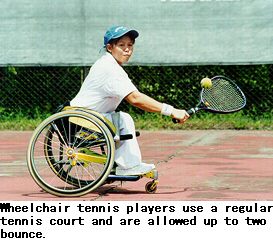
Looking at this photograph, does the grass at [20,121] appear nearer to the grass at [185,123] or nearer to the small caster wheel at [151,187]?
the grass at [185,123]

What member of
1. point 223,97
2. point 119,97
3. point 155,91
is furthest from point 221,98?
point 155,91

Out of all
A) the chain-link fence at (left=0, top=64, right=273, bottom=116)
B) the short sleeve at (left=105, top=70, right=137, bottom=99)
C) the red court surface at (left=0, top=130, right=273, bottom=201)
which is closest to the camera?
the short sleeve at (left=105, top=70, right=137, bottom=99)

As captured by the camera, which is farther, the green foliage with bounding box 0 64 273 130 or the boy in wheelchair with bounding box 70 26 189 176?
the green foliage with bounding box 0 64 273 130

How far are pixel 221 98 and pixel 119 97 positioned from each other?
2.86 ft

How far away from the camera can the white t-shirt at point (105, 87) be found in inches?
167

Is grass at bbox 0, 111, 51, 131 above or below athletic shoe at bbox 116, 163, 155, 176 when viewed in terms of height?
below

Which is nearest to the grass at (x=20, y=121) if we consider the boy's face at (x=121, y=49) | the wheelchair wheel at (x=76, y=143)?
→ the wheelchair wheel at (x=76, y=143)

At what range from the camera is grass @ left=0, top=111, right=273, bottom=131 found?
9.68m

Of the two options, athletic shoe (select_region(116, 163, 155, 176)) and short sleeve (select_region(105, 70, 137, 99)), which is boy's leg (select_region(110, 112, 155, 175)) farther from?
short sleeve (select_region(105, 70, 137, 99))

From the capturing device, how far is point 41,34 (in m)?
9.62

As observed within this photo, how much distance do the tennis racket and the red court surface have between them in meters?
0.67

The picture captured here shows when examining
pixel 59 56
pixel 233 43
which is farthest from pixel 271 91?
pixel 59 56

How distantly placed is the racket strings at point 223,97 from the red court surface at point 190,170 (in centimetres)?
68

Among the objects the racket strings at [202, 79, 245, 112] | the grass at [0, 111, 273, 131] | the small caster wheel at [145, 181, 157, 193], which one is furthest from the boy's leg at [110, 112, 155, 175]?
the grass at [0, 111, 273, 131]
